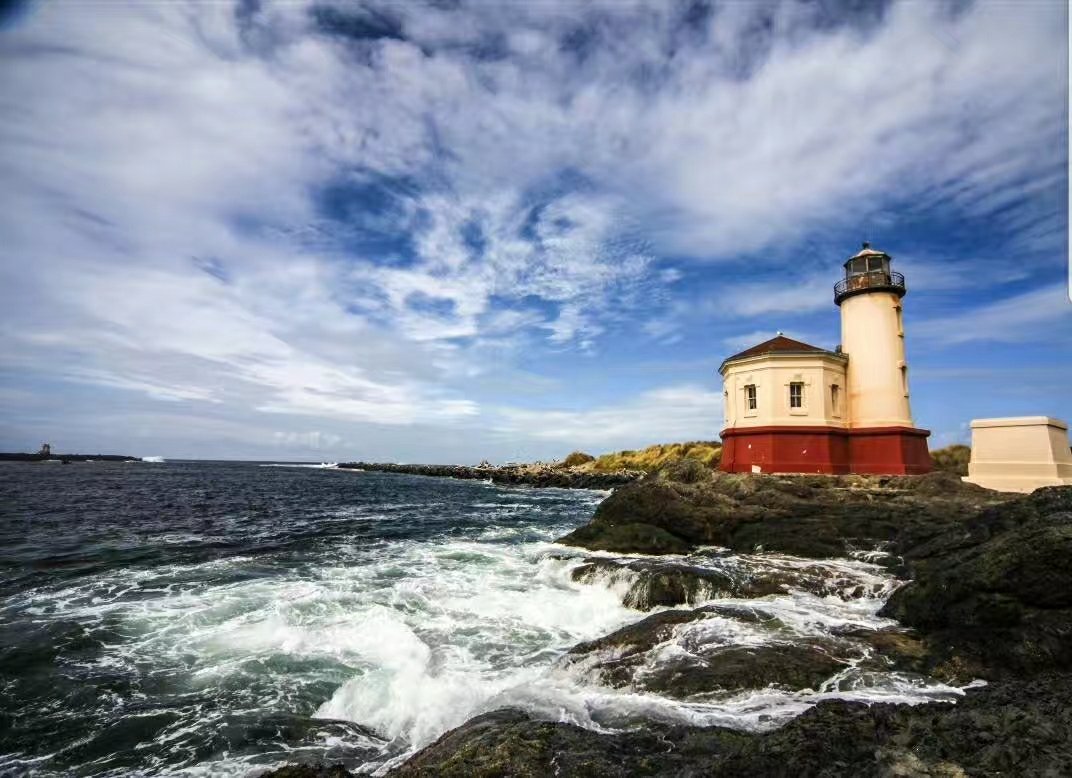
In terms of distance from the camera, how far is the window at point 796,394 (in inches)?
898

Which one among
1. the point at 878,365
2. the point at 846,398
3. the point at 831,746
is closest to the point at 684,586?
the point at 831,746

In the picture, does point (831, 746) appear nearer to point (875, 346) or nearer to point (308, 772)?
point (308, 772)

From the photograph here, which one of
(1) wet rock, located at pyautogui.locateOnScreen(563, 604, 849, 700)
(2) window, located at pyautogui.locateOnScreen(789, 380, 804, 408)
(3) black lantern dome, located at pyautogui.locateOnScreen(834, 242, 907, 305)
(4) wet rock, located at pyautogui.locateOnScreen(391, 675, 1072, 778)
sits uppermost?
(3) black lantern dome, located at pyautogui.locateOnScreen(834, 242, 907, 305)

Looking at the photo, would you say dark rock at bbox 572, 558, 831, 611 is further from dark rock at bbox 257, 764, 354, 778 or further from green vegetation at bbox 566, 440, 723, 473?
green vegetation at bbox 566, 440, 723, 473

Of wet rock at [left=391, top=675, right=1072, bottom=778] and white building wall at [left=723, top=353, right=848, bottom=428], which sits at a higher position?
white building wall at [left=723, top=353, right=848, bottom=428]

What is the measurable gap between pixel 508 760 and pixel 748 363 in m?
22.8

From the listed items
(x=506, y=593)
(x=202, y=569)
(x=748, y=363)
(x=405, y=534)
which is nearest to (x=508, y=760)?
(x=506, y=593)

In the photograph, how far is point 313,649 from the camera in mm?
8438

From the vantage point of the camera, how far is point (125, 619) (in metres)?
9.90

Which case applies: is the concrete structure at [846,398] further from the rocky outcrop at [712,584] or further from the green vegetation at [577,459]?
the green vegetation at [577,459]

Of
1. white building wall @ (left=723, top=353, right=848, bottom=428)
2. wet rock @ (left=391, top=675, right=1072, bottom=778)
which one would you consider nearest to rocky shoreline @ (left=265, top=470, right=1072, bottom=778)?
wet rock @ (left=391, top=675, right=1072, bottom=778)

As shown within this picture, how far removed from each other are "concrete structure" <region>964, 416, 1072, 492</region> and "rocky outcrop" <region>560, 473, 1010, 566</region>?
1.06 metres

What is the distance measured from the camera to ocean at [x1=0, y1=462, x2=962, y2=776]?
5.64 metres

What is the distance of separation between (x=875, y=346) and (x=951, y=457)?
635 inches
